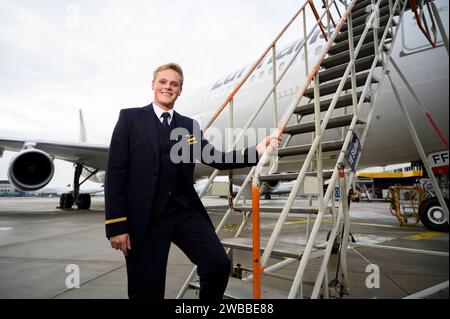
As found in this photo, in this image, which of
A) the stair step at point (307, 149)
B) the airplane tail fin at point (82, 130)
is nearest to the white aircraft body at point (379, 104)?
the stair step at point (307, 149)

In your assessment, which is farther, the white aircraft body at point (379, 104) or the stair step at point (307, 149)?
the white aircraft body at point (379, 104)

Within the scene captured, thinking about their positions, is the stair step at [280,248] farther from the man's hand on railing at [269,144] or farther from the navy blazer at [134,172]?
the man's hand on railing at [269,144]

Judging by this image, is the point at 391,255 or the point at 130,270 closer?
the point at 130,270

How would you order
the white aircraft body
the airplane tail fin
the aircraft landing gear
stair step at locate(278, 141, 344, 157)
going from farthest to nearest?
the airplane tail fin, the aircraft landing gear, the white aircraft body, stair step at locate(278, 141, 344, 157)

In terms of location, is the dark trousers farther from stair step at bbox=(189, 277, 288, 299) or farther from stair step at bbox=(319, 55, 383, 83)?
stair step at bbox=(319, 55, 383, 83)

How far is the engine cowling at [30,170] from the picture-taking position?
8.77 m

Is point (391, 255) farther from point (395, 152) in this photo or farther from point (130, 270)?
point (130, 270)

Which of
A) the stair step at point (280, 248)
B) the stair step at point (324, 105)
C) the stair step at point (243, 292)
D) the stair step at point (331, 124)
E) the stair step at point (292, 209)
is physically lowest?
the stair step at point (243, 292)

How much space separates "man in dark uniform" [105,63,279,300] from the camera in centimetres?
162

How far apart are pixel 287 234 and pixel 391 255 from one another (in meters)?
2.17

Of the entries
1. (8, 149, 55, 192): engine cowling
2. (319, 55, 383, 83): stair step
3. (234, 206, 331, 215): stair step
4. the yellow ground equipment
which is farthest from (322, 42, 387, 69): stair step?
(8, 149, 55, 192): engine cowling

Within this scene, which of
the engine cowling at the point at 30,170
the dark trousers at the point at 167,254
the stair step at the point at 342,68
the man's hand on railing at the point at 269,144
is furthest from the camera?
the engine cowling at the point at 30,170
